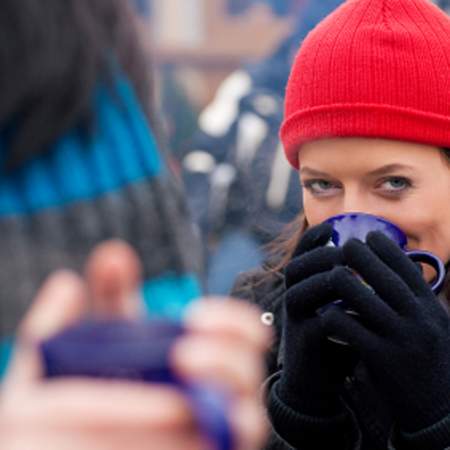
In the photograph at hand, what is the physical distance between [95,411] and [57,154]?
0.82 feet

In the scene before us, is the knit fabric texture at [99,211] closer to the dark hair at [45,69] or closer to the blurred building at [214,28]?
the dark hair at [45,69]

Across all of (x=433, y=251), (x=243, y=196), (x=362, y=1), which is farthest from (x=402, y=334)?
(x=243, y=196)

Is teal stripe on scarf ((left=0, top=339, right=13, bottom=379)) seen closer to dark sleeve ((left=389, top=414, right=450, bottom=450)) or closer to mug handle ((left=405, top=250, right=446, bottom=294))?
dark sleeve ((left=389, top=414, right=450, bottom=450))

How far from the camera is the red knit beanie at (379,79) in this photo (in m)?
1.87

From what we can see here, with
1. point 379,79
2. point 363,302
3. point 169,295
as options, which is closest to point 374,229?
point 363,302

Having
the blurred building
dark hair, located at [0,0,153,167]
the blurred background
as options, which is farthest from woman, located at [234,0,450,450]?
the blurred building

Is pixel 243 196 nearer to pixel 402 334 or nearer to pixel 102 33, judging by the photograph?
pixel 402 334

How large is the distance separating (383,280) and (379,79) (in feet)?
1.48

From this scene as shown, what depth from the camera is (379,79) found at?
74.5 inches

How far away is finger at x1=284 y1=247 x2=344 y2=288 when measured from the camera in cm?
170

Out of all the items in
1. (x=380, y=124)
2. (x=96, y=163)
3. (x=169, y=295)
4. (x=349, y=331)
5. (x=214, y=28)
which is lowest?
(x=214, y=28)

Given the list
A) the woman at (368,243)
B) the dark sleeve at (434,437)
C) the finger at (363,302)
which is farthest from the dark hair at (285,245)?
the dark sleeve at (434,437)

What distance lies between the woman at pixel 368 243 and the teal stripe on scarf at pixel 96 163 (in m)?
0.77

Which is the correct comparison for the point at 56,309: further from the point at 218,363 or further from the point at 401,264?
the point at 401,264
